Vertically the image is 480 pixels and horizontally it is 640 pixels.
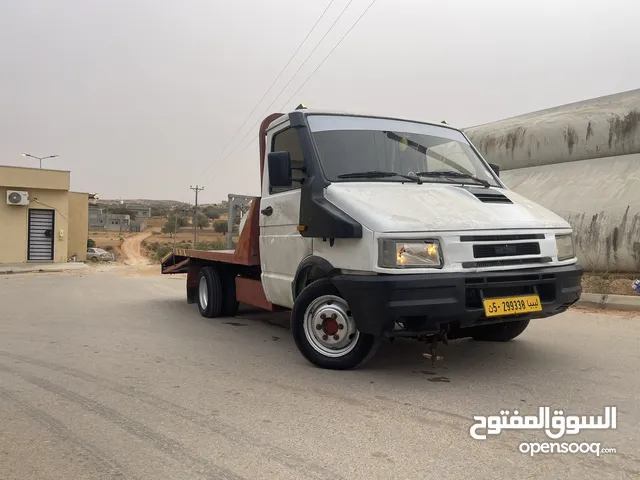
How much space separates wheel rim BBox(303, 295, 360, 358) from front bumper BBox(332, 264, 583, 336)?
0.85 feet

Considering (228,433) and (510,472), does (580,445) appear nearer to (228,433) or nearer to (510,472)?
(510,472)

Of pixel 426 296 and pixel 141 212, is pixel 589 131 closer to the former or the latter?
pixel 426 296

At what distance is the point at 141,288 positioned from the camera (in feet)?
43.0

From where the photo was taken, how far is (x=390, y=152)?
A: 16.7 feet

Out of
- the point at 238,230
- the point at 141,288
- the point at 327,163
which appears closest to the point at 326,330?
the point at 327,163

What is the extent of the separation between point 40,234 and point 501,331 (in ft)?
81.4

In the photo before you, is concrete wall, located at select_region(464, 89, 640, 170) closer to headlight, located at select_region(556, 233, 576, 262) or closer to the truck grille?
headlight, located at select_region(556, 233, 576, 262)

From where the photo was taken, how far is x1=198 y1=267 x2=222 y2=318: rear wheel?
7.59 m

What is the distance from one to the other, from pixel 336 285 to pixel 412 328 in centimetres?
68

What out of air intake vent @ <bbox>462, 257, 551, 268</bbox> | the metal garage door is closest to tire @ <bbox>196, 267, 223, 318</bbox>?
air intake vent @ <bbox>462, 257, 551, 268</bbox>

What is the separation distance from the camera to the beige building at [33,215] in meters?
24.0

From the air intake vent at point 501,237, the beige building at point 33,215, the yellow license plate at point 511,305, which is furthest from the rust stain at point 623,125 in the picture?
the beige building at point 33,215

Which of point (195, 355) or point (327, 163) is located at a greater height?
point (327, 163)

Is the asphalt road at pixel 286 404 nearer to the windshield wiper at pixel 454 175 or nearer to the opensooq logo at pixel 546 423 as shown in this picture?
the opensooq logo at pixel 546 423
